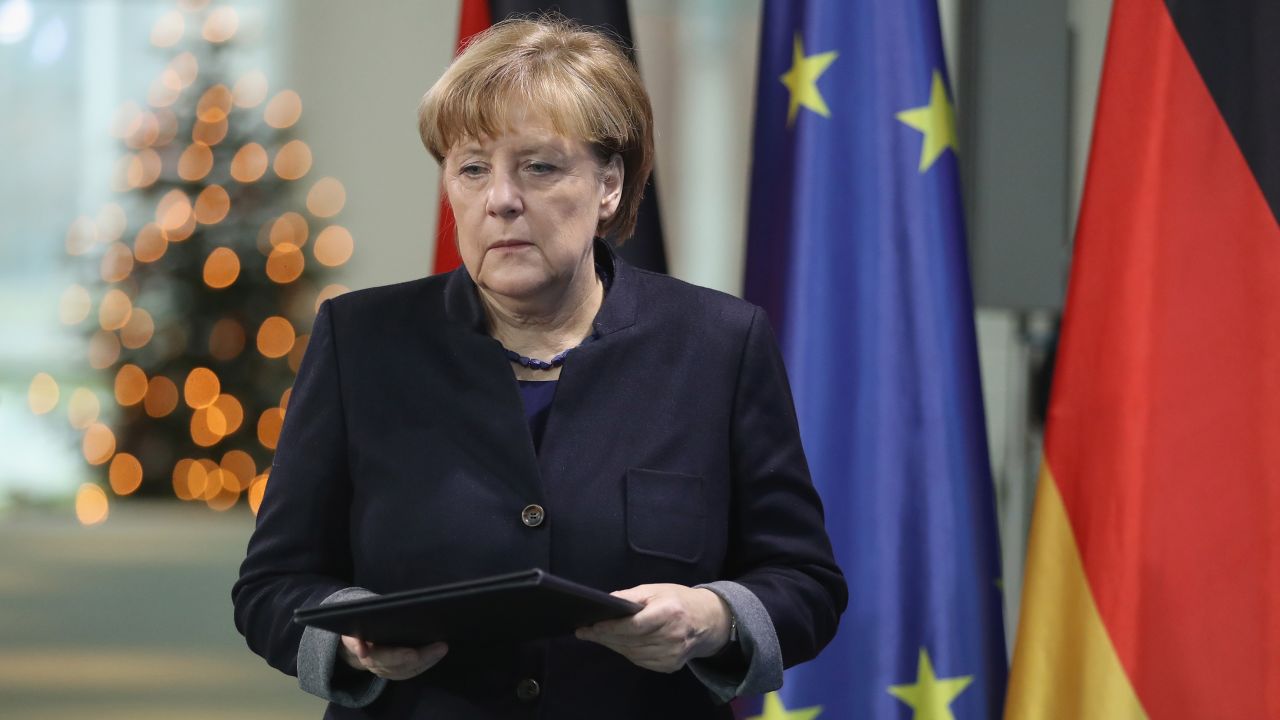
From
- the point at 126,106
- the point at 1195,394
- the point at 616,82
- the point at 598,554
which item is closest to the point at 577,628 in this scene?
the point at 598,554

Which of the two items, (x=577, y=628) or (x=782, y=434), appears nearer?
(x=577, y=628)

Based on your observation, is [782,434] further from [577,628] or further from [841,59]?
[841,59]

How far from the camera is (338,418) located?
1.31 metres

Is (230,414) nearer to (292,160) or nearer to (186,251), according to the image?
(186,251)

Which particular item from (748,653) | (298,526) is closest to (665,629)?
(748,653)

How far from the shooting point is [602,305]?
1.38 m

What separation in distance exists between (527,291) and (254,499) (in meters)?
3.58

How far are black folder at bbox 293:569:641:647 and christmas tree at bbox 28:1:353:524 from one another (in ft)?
12.2

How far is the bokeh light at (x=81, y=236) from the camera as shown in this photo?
16.9 feet

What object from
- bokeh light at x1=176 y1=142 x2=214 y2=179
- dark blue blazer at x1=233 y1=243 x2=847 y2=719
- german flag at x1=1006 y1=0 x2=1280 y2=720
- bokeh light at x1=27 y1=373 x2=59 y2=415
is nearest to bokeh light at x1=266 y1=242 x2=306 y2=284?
bokeh light at x1=176 y1=142 x2=214 y2=179

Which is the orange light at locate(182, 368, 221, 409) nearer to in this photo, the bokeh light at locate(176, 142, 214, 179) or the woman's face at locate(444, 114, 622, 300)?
the bokeh light at locate(176, 142, 214, 179)

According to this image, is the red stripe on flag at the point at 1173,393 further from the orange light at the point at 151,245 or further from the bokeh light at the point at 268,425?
the orange light at the point at 151,245

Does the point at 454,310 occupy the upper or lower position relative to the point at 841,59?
lower

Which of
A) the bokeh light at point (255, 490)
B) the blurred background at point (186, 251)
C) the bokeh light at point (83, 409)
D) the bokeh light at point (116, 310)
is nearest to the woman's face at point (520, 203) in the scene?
the blurred background at point (186, 251)
